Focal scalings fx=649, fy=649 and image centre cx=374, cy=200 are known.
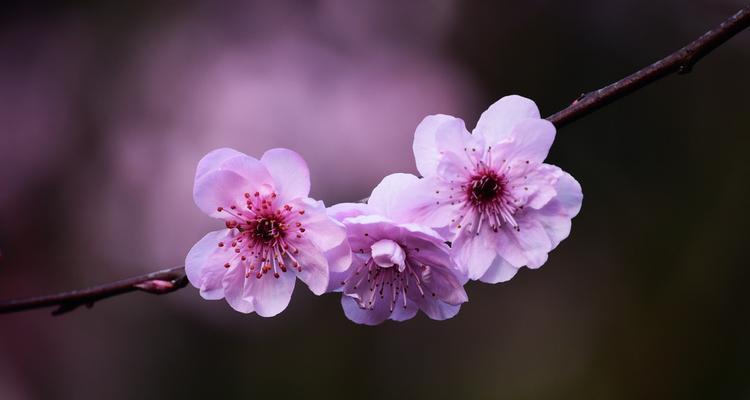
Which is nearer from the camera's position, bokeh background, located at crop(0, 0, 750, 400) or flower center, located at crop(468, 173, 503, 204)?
flower center, located at crop(468, 173, 503, 204)

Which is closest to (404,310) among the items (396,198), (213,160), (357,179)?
(396,198)

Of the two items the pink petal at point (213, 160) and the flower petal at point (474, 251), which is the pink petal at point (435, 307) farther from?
the pink petal at point (213, 160)

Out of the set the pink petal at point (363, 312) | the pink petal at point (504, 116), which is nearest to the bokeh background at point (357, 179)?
the pink petal at point (363, 312)

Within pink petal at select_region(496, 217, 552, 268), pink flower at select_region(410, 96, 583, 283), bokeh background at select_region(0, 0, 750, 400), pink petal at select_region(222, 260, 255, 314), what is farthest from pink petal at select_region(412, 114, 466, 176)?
bokeh background at select_region(0, 0, 750, 400)

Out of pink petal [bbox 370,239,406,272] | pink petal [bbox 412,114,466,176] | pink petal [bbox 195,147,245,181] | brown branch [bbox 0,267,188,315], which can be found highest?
pink petal [bbox 412,114,466,176]

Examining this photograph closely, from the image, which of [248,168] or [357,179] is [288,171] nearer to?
[248,168]

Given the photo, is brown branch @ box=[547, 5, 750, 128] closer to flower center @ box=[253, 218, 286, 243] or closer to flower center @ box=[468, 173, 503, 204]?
flower center @ box=[468, 173, 503, 204]
